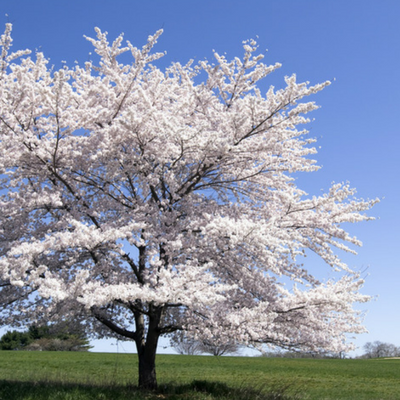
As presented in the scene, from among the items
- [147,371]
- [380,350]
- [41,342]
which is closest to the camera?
[147,371]

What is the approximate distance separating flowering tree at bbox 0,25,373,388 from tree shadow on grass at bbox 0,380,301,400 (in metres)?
0.91

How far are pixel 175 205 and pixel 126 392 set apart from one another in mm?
4700

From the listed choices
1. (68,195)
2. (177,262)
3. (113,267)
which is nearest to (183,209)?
(177,262)

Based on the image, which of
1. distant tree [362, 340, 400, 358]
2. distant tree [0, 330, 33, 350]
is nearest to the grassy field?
distant tree [0, 330, 33, 350]

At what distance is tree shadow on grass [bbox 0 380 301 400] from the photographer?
31.1 feet

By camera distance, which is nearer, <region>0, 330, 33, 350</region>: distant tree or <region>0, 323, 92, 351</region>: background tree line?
<region>0, 323, 92, 351</region>: background tree line

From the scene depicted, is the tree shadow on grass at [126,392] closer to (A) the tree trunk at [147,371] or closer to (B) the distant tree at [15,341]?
(A) the tree trunk at [147,371]

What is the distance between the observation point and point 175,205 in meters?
11.9

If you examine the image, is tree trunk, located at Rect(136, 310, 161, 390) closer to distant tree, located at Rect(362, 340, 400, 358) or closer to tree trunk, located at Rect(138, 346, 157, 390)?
tree trunk, located at Rect(138, 346, 157, 390)

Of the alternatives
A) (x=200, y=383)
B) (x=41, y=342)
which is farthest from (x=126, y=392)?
(x=41, y=342)

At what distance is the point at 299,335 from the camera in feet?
35.4

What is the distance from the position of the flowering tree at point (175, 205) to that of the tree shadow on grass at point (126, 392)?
907mm

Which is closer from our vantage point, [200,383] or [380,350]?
[200,383]

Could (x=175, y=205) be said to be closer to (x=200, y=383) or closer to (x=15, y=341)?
(x=200, y=383)
